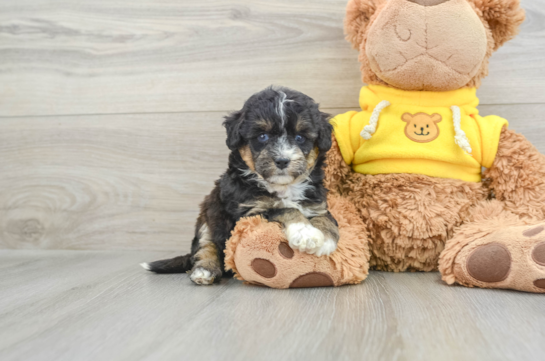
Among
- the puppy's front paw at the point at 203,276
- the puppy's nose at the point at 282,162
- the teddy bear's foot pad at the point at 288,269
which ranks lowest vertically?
the puppy's front paw at the point at 203,276

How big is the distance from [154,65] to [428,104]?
1.40 meters

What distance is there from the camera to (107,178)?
2.51 metres

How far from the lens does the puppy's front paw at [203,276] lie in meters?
1.71

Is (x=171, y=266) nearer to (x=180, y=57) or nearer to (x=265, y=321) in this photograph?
(x=265, y=321)

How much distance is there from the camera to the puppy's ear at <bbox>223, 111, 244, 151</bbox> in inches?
65.2

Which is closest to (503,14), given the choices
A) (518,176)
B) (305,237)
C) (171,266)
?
(518,176)

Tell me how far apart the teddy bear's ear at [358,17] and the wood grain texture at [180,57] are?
33cm

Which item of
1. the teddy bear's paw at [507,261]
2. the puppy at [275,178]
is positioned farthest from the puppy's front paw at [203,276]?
the teddy bear's paw at [507,261]

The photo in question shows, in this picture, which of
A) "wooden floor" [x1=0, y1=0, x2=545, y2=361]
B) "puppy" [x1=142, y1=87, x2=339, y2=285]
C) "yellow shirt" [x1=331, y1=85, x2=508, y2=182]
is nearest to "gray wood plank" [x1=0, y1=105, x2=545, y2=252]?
"wooden floor" [x1=0, y1=0, x2=545, y2=361]

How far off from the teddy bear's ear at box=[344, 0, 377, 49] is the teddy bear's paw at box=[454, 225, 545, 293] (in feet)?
3.13

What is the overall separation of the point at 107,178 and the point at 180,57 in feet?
2.48

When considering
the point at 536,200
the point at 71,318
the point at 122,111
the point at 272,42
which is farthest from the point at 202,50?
the point at 536,200

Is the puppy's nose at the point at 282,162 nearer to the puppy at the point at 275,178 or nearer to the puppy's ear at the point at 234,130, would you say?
the puppy at the point at 275,178

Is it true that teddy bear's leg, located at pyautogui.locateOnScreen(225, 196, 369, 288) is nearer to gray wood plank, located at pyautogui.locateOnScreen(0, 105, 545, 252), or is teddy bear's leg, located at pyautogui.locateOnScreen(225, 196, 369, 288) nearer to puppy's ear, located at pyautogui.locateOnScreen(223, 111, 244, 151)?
puppy's ear, located at pyautogui.locateOnScreen(223, 111, 244, 151)
